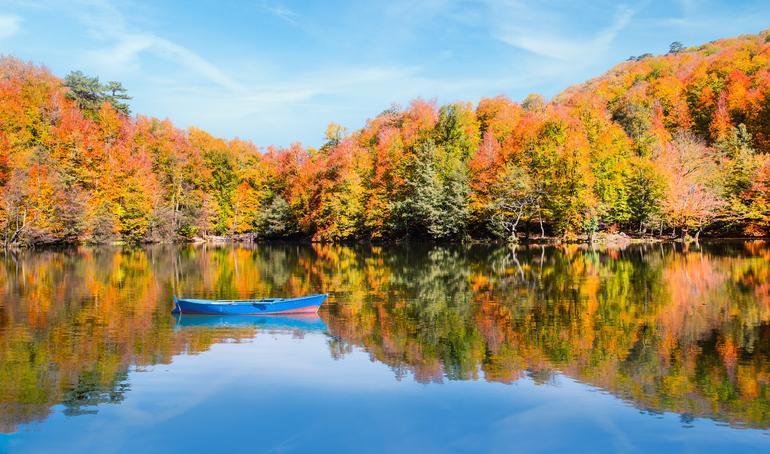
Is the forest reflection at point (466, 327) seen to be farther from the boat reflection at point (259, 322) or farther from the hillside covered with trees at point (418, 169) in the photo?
the hillside covered with trees at point (418, 169)

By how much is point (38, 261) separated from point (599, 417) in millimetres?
43731

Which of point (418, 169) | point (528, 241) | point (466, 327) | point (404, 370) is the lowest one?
point (404, 370)

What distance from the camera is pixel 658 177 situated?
182ft

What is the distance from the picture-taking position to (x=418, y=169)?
6475 centimetres

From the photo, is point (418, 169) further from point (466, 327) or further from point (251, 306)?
point (466, 327)

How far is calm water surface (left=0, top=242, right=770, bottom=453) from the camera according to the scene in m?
9.54

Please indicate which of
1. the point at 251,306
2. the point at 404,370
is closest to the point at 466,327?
the point at 404,370

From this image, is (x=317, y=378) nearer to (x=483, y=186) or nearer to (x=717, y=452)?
(x=717, y=452)

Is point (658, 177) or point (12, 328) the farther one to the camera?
point (658, 177)

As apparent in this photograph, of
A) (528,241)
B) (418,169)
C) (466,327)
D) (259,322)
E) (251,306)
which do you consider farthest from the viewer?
(418,169)

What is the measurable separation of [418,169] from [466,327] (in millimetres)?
47844

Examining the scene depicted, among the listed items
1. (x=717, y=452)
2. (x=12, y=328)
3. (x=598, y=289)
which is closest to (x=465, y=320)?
(x=598, y=289)

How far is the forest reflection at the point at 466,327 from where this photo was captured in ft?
39.0

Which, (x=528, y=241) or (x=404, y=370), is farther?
(x=528, y=241)
